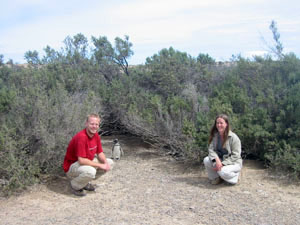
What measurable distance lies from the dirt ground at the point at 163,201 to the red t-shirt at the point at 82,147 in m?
0.55

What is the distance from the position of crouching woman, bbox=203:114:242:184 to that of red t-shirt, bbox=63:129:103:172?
5.79ft

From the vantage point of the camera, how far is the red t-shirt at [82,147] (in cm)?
471

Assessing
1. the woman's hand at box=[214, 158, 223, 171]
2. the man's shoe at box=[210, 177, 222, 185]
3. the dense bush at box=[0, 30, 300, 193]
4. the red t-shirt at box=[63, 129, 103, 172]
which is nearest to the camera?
the red t-shirt at box=[63, 129, 103, 172]

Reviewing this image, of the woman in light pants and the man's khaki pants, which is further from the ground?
the man's khaki pants

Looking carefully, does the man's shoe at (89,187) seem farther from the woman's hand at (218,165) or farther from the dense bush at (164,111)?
the woman's hand at (218,165)

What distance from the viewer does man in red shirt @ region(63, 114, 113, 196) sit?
4.72 metres

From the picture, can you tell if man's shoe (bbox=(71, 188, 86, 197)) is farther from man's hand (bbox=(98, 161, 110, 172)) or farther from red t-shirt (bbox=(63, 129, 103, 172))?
man's hand (bbox=(98, 161, 110, 172))

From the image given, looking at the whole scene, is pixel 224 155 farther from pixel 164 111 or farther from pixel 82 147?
pixel 164 111

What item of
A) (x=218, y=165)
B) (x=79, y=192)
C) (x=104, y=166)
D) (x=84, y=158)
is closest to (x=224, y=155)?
(x=218, y=165)

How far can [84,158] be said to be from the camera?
472cm

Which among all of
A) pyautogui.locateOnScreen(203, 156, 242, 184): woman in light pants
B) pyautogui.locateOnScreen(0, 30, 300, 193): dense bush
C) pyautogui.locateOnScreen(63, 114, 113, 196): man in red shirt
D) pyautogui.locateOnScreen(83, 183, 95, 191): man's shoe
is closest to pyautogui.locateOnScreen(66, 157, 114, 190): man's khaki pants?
pyautogui.locateOnScreen(63, 114, 113, 196): man in red shirt

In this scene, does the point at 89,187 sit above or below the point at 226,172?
below

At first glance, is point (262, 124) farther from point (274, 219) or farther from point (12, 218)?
point (12, 218)

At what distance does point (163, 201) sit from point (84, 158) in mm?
1254
